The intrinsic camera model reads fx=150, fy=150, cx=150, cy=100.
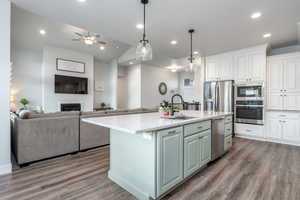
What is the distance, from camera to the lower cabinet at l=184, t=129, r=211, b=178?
82.7 inches

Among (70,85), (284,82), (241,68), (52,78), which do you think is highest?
(241,68)

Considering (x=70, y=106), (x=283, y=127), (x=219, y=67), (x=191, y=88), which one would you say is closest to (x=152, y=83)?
(x=191, y=88)

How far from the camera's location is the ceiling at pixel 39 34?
4774 millimetres

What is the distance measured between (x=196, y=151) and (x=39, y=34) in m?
6.54

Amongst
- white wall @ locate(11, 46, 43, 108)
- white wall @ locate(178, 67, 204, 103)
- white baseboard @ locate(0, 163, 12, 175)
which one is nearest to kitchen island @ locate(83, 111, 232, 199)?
white baseboard @ locate(0, 163, 12, 175)

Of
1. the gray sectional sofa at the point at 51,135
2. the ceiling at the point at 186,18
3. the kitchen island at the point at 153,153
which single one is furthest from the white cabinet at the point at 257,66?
the gray sectional sofa at the point at 51,135

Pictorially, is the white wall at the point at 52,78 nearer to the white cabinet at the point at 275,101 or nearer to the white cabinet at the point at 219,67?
the white cabinet at the point at 219,67

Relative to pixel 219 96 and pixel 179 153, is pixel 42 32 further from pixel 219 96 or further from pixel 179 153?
pixel 219 96

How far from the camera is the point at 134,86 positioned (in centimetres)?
793

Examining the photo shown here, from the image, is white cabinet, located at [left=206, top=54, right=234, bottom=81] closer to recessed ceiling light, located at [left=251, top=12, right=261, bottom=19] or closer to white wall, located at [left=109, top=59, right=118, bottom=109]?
recessed ceiling light, located at [left=251, top=12, right=261, bottom=19]

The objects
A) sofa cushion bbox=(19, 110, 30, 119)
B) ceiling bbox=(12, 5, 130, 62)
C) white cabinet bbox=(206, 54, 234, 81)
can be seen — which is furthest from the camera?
white cabinet bbox=(206, 54, 234, 81)

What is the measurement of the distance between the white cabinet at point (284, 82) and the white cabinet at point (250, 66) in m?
0.26

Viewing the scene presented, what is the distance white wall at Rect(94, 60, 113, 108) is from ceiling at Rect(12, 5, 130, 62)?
1212 mm

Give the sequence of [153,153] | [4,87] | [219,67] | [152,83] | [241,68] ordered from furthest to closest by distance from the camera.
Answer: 1. [152,83]
2. [219,67]
3. [241,68]
4. [4,87]
5. [153,153]
